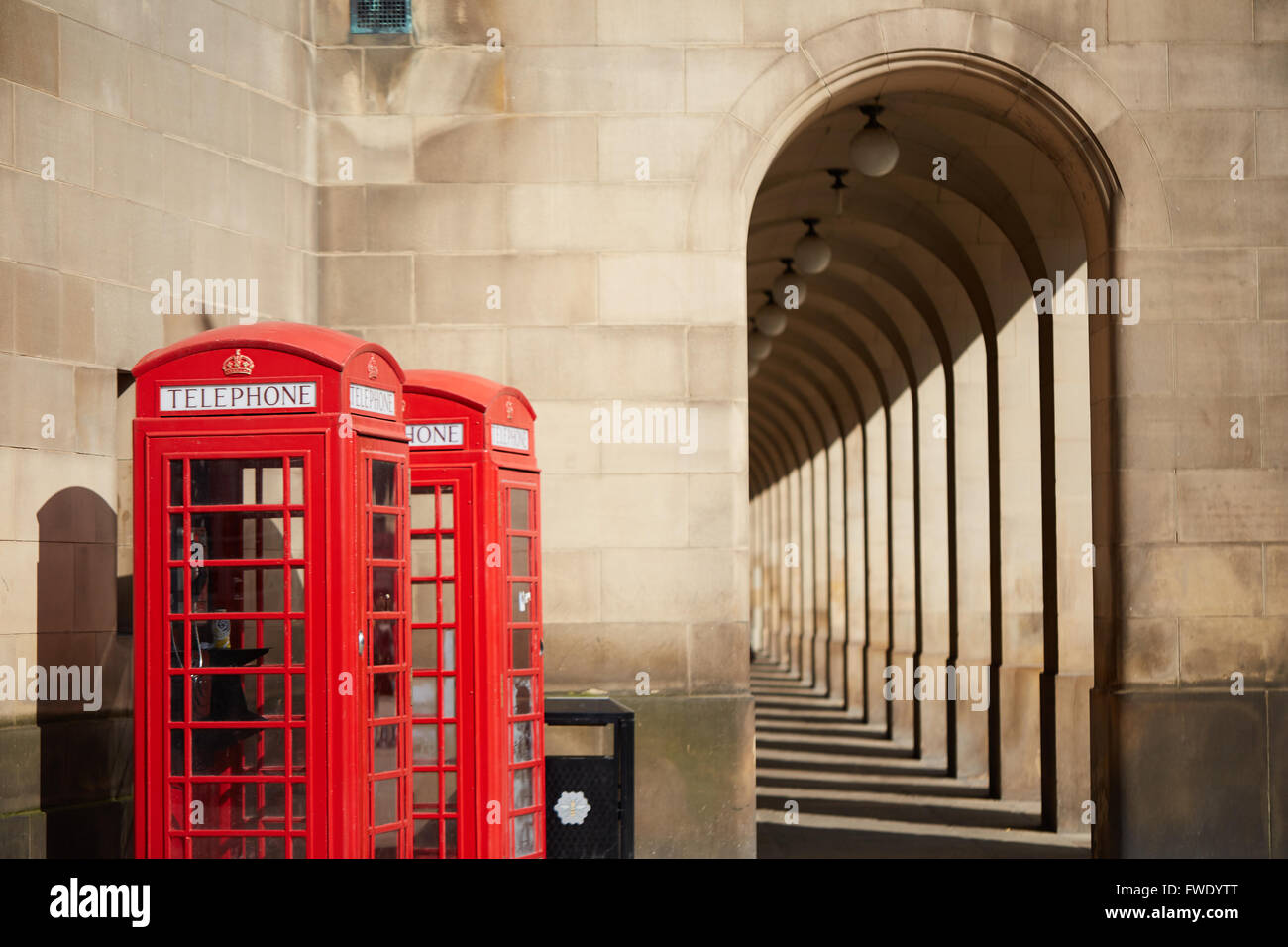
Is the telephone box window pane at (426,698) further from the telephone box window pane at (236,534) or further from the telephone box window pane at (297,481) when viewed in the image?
the telephone box window pane at (297,481)

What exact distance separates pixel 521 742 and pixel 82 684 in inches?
106

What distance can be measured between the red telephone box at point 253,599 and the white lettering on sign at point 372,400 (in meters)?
0.02

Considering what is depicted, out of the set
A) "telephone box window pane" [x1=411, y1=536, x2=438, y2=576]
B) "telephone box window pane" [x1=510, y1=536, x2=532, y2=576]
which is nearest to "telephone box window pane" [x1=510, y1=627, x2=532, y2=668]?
"telephone box window pane" [x1=510, y1=536, x2=532, y2=576]

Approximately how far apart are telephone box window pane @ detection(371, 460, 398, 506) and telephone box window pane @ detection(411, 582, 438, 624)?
1476 mm

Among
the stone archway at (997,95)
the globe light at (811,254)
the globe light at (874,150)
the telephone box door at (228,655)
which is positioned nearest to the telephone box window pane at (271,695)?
the telephone box door at (228,655)

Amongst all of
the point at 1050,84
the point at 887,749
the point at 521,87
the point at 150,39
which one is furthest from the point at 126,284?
the point at 887,749

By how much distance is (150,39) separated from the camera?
410 inches

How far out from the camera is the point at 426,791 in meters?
9.20

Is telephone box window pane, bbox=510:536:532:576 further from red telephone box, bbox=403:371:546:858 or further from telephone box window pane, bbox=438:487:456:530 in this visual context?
telephone box window pane, bbox=438:487:456:530

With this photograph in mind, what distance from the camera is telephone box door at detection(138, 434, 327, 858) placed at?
7566 millimetres

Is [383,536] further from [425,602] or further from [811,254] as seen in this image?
[811,254]

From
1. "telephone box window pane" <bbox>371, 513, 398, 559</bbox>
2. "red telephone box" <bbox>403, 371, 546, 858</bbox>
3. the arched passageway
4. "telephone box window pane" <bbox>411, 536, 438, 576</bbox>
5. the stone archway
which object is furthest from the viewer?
the arched passageway

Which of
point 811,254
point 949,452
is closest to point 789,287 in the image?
point 949,452
